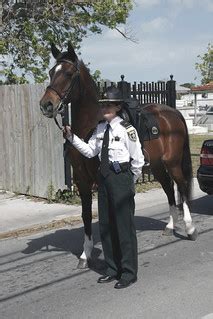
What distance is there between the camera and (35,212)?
8.87m

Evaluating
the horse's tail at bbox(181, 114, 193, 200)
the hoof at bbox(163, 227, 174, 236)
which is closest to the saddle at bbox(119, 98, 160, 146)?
the horse's tail at bbox(181, 114, 193, 200)

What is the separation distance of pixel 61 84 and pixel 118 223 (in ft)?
5.21

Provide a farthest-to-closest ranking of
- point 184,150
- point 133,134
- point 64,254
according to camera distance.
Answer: point 184,150 < point 64,254 < point 133,134

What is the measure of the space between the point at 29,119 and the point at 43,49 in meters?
5.42

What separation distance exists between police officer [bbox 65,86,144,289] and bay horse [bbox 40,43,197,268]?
513 millimetres

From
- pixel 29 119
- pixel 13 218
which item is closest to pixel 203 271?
pixel 13 218

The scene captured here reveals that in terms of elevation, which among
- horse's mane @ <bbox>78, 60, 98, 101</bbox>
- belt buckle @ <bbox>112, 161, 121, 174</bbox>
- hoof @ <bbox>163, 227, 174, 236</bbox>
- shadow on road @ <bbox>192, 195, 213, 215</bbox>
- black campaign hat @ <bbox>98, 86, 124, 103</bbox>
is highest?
horse's mane @ <bbox>78, 60, 98, 101</bbox>

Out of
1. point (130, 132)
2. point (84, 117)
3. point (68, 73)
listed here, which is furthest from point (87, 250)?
point (68, 73)

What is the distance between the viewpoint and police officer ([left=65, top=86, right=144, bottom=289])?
197 inches

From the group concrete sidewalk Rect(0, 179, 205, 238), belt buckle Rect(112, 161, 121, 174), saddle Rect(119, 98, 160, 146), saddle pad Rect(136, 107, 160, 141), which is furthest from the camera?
concrete sidewalk Rect(0, 179, 205, 238)

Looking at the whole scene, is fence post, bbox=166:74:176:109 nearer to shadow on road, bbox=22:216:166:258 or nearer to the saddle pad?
shadow on road, bbox=22:216:166:258

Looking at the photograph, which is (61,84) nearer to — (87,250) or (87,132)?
(87,132)

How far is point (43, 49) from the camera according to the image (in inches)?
578

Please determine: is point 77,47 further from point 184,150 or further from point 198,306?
point 198,306
